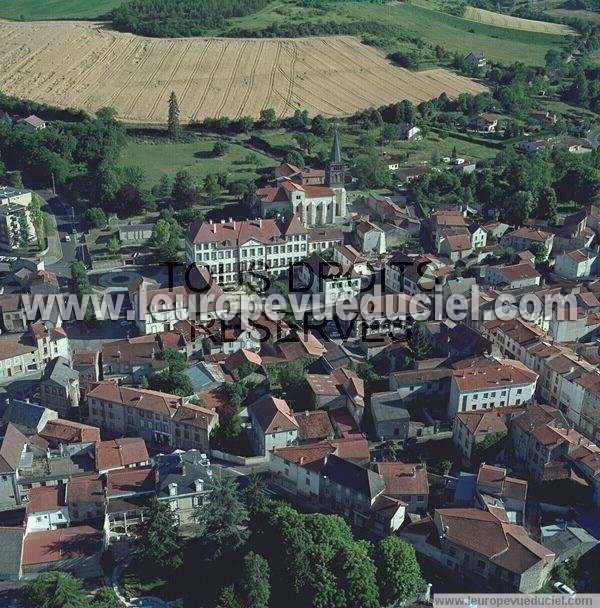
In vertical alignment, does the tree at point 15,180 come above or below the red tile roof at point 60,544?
above

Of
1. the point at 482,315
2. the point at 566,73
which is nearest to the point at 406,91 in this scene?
the point at 566,73

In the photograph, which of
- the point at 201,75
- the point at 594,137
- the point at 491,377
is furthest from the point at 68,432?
the point at 201,75

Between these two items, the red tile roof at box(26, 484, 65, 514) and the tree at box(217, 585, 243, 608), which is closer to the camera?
the tree at box(217, 585, 243, 608)

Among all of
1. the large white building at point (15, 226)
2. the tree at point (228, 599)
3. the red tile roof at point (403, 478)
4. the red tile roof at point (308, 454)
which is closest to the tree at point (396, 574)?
the red tile roof at point (403, 478)

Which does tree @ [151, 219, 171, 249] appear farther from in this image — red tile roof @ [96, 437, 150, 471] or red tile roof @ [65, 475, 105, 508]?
red tile roof @ [65, 475, 105, 508]

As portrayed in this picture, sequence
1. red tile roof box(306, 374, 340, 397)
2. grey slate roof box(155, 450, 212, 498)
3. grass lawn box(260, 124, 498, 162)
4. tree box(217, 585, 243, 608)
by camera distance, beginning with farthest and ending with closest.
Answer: grass lawn box(260, 124, 498, 162) < red tile roof box(306, 374, 340, 397) < grey slate roof box(155, 450, 212, 498) < tree box(217, 585, 243, 608)

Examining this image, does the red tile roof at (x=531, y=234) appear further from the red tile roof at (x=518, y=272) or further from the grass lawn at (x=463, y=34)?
the grass lawn at (x=463, y=34)

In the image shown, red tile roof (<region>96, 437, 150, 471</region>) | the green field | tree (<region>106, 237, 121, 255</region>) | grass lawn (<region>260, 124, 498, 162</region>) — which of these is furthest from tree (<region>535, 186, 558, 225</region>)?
the green field
